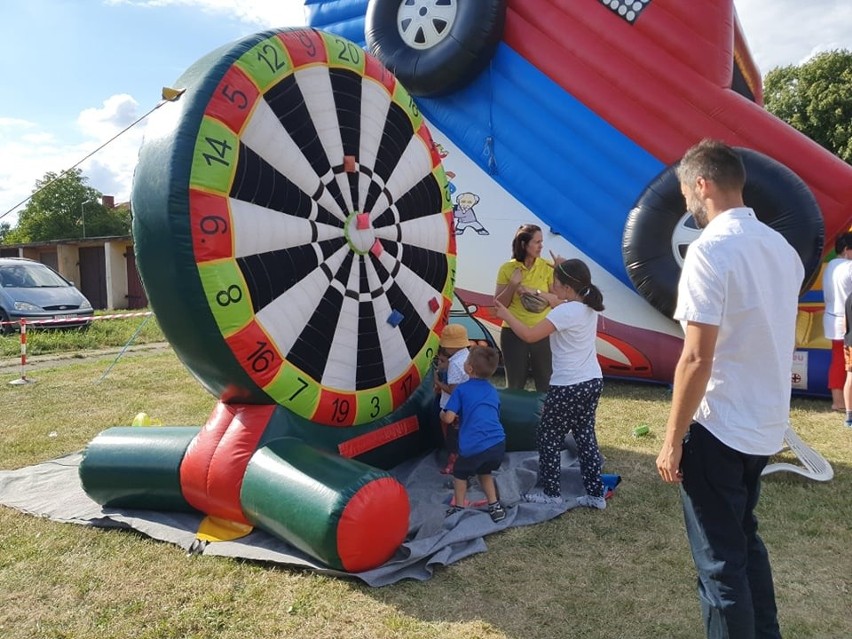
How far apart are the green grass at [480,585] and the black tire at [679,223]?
2125 mm

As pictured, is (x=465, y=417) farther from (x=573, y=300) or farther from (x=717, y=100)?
(x=717, y=100)

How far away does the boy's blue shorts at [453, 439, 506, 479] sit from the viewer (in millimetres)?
3803

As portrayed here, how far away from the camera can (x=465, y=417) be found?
3877 mm

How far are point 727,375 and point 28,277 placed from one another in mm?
13821

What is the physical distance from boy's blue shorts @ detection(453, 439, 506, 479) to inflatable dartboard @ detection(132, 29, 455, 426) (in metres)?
0.64

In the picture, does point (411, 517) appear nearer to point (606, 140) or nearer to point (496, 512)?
point (496, 512)

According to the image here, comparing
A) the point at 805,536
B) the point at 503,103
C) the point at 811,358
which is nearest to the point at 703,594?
the point at 805,536

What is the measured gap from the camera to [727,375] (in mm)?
2137

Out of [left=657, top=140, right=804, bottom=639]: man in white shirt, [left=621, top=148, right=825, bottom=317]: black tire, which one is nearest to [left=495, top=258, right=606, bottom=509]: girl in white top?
[left=657, top=140, right=804, bottom=639]: man in white shirt

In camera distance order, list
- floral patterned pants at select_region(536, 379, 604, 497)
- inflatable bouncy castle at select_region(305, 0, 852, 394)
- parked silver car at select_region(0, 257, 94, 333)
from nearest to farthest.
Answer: floral patterned pants at select_region(536, 379, 604, 497) < inflatable bouncy castle at select_region(305, 0, 852, 394) < parked silver car at select_region(0, 257, 94, 333)

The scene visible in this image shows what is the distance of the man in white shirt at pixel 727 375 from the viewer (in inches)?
80.9

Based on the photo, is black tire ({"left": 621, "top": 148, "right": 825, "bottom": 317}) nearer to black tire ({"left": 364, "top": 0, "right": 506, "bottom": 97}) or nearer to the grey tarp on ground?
the grey tarp on ground

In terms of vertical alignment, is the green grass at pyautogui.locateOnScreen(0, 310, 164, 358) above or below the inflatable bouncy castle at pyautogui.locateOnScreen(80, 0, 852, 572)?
below

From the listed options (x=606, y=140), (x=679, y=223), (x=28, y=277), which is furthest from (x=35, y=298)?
(x=679, y=223)
